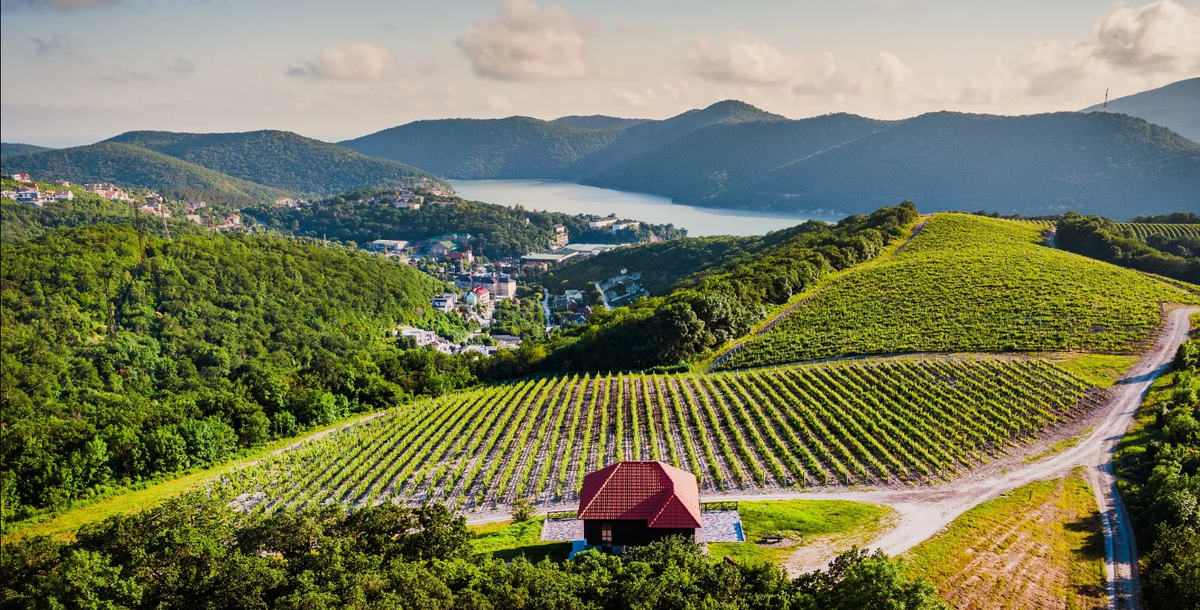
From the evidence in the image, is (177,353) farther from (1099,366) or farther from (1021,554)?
(1099,366)

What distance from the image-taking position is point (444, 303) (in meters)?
87.4

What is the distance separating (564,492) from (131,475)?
23326 millimetres

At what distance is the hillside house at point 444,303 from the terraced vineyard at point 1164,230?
81.3 meters

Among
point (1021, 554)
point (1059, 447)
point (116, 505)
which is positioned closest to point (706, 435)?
point (1021, 554)

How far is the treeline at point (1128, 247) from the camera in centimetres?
6147

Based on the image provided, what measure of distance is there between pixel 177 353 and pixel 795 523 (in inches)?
2267

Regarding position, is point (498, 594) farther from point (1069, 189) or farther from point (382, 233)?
point (1069, 189)

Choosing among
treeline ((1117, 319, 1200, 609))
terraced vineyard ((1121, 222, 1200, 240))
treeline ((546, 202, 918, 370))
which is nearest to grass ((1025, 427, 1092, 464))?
treeline ((1117, 319, 1200, 609))

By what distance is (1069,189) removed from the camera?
585 ft

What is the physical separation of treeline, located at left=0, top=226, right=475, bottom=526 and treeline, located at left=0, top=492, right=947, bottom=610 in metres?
17.7

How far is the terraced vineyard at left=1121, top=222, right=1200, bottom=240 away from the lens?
7769 centimetres

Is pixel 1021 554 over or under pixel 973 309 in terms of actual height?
under

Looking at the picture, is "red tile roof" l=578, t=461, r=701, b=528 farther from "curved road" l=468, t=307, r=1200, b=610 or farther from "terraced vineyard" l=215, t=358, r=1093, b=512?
"terraced vineyard" l=215, t=358, r=1093, b=512

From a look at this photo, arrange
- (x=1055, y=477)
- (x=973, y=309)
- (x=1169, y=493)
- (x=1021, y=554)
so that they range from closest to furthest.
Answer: (x=1021, y=554) < (x=1169, y=493) < (x=1055, y=477) < (x=973, y=309)
